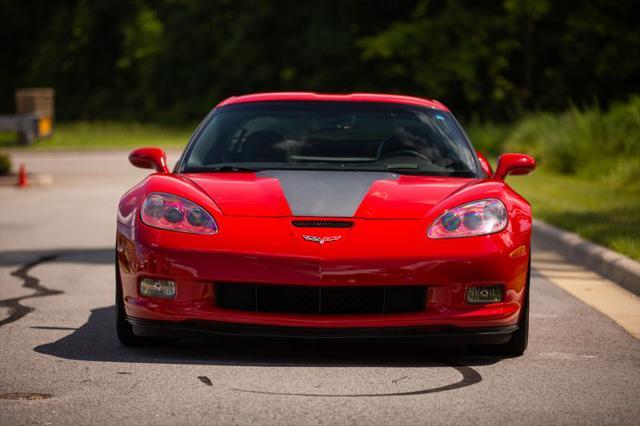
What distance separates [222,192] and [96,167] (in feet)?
71.1

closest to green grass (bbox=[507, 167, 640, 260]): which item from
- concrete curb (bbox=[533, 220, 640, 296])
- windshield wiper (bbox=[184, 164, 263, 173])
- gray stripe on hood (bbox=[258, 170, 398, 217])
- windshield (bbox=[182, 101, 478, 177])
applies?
concrete curb (bbox=[533, 220, 640, 296])

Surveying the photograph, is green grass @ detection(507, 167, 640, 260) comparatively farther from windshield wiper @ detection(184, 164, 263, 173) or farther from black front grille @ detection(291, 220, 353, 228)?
black front grille @ detection(291, 220, 353, 228)

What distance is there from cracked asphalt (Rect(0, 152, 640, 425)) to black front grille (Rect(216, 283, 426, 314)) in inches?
7.7

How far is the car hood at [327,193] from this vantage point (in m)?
6.11

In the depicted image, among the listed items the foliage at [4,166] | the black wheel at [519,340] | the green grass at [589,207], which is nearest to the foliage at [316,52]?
the green grass at [589,207]

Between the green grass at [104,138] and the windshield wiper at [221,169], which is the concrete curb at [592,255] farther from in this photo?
the green grass at [104,138]

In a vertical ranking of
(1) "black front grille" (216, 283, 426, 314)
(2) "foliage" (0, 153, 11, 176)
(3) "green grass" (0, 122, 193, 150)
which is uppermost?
(1) "black front grille" (216, 283, 426, 314)

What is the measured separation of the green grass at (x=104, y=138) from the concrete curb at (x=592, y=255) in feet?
86.2

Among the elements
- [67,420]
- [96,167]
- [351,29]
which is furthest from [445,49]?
[67,420]

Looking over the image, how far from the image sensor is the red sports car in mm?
5875

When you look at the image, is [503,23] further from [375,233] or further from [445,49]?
[375,233]

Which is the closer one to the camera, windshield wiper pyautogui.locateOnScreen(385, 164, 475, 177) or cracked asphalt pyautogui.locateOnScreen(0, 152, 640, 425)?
cracked asphalt pyautogui.locateOnScreen(0, 152, 640, 425)

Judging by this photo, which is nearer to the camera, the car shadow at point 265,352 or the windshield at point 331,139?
the car shadow at point 265,352

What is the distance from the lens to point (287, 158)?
7.30 meters
